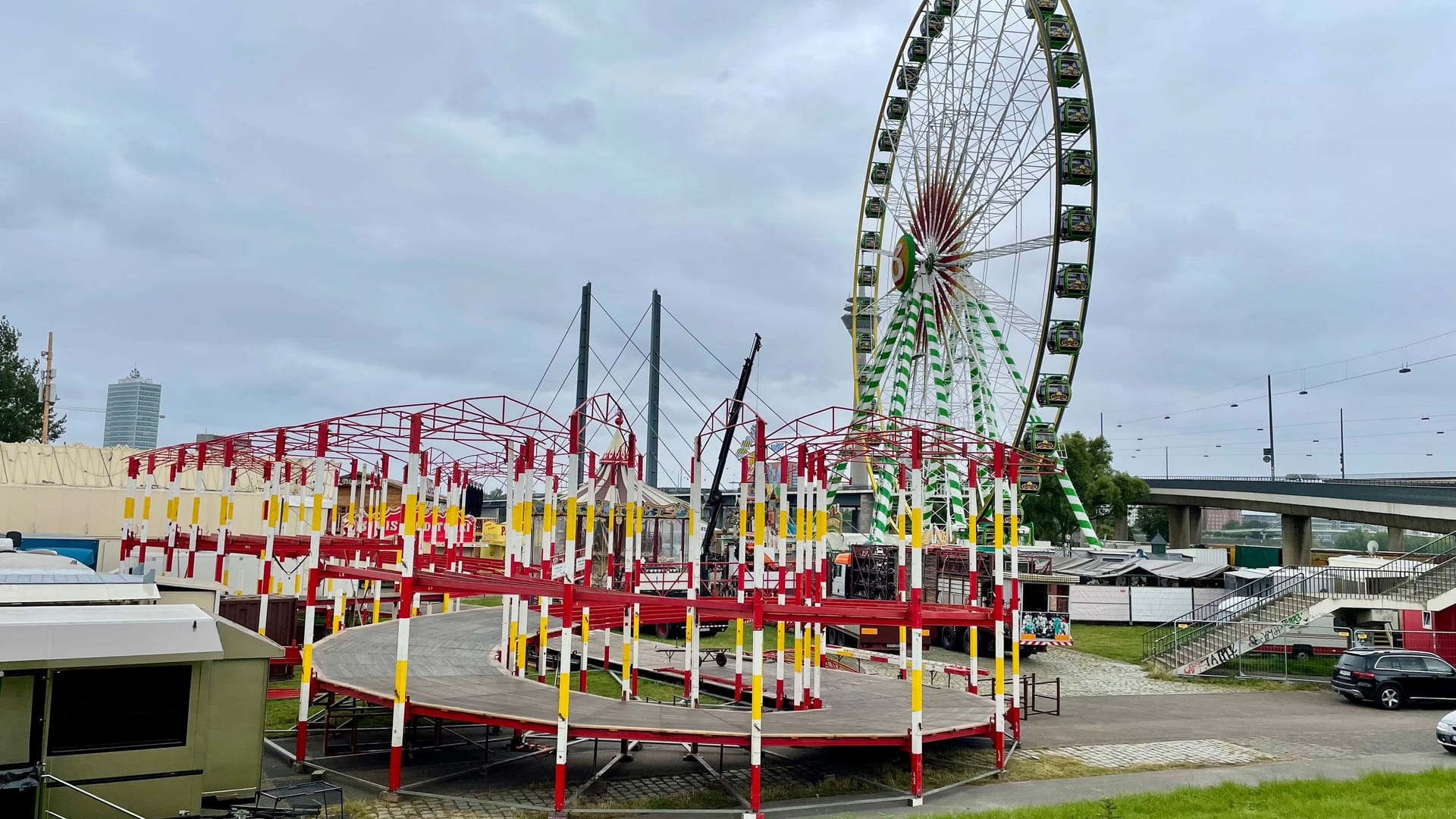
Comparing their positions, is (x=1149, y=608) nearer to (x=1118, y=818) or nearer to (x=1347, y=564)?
(x=1347, y=564)

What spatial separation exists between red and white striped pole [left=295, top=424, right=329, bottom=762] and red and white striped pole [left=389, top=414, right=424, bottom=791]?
1.59 meters

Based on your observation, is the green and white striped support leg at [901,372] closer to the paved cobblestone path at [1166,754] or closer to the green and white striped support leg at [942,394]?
the green and white striped support leg at [942,394]

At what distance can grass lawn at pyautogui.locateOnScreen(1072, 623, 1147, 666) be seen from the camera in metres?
31.2

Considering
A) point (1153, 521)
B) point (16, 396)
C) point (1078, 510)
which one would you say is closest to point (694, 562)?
point (1078, 510)

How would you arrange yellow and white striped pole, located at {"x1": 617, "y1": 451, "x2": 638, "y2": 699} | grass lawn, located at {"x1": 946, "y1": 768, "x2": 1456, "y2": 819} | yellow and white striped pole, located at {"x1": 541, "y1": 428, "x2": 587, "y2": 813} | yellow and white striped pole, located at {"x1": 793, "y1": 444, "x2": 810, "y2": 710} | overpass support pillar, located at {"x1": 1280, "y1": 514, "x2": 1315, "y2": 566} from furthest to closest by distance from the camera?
overpass support pillar, located at {"x1": 1280, "y1": 514, "x2": 1315, "y2": 566}, yellow and white striped pole, located at {"x1": 793, "y1": 444, "x2": 810, "y2": 710}, yellow and white striped pole, located at {"x1": 617, "y1": 451, "x2": 638, "y2": 699}, yellow and white striped pole, located at {"x1": 541, "y1": 428, "x2": 587, "y2": 813}, grass lawn, located at {"x1": 946, "y1": 768, "x2": 1456, "y2": 819}

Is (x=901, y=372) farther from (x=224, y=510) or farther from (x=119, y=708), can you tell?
(x=119, y=708)

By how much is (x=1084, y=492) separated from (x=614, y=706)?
204 ft

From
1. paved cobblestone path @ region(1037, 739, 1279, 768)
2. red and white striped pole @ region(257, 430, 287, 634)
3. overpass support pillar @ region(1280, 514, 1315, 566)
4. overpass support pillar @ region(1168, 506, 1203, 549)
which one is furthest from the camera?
overpass support pillar @ region(1168, 506, 1203, 549)

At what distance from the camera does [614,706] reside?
1509cm

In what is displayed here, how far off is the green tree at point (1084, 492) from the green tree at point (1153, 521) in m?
34.1

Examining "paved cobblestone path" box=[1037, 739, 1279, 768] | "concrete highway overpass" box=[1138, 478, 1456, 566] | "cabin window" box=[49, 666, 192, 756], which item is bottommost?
"paved cobblestone path" box=[1037, 739, 1279, 768]

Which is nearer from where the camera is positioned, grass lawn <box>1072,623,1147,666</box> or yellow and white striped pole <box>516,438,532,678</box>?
yellow and white striped pole <box>516,438,532,678</box>

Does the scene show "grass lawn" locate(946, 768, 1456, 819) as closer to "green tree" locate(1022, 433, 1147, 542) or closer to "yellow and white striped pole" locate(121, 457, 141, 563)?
"yellow and white striped pole" locate(121, 457, 141, 563)

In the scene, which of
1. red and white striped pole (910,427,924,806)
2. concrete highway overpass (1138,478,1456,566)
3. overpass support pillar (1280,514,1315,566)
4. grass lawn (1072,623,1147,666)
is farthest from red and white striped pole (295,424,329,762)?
overpass support pillar (1280,514,1315,566)
